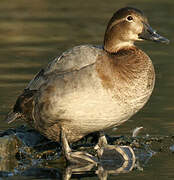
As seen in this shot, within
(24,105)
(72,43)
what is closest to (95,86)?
(24,105)

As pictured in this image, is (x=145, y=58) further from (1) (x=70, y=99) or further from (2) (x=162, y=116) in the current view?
(2) (x=162, y=116)

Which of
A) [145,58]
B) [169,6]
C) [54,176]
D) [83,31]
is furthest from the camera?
[169,6]

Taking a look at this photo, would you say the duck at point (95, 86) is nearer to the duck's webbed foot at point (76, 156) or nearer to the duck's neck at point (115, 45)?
the duck's neck at point (115, 45)

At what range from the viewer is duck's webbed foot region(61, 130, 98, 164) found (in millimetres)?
7129

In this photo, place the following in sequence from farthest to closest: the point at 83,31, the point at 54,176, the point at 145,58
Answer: the point at 83,31 → the point at 145,58 → the point at 54,176

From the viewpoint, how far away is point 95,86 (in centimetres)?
671

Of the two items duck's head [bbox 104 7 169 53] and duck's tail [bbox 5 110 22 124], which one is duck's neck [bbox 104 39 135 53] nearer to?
duck's head [bbox 104 7 169 53]

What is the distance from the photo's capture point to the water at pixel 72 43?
8.32 metres

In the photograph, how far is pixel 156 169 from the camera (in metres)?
6.71

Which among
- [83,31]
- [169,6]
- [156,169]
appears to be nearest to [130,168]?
[156,169]

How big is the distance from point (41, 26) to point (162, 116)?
7.68m

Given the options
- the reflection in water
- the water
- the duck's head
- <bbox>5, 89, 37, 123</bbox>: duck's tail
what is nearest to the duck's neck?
the duck's head

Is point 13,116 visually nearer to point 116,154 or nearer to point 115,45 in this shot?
point 116,154

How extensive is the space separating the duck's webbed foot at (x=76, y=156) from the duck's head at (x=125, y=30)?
45.9 inches
